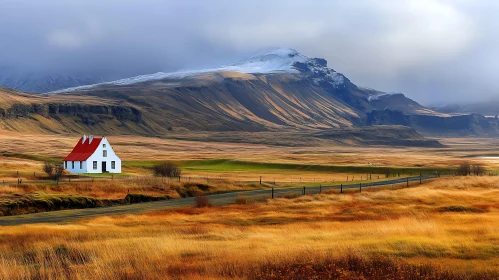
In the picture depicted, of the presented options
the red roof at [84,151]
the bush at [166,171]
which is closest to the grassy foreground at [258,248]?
the bush at [166,171]

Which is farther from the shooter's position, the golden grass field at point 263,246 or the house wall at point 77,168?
the house wall at point 77,168

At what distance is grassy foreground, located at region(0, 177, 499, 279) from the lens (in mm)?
18031

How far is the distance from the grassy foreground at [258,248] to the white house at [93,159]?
58892 mm

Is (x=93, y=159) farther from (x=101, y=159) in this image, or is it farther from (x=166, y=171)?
(x=166, y=171)

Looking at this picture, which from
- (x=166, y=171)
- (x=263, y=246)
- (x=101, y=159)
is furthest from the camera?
(x=101, y=159)

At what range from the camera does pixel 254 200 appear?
53.2 m

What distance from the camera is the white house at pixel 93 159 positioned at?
95.8 meters

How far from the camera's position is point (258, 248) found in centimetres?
2228

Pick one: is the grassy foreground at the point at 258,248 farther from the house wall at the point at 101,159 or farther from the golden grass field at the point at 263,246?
the house wall at the point at 101,159

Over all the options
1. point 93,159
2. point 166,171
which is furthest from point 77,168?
point 166,171

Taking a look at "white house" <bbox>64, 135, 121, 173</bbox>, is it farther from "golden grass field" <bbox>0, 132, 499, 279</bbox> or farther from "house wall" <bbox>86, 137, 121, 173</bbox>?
"golden grass field" <bbox>0, 132, 499, 279</bbox>

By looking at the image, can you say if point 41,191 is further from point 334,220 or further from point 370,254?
point 370,254

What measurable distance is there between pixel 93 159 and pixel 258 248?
78822 millimetres

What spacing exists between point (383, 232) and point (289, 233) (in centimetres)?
462
